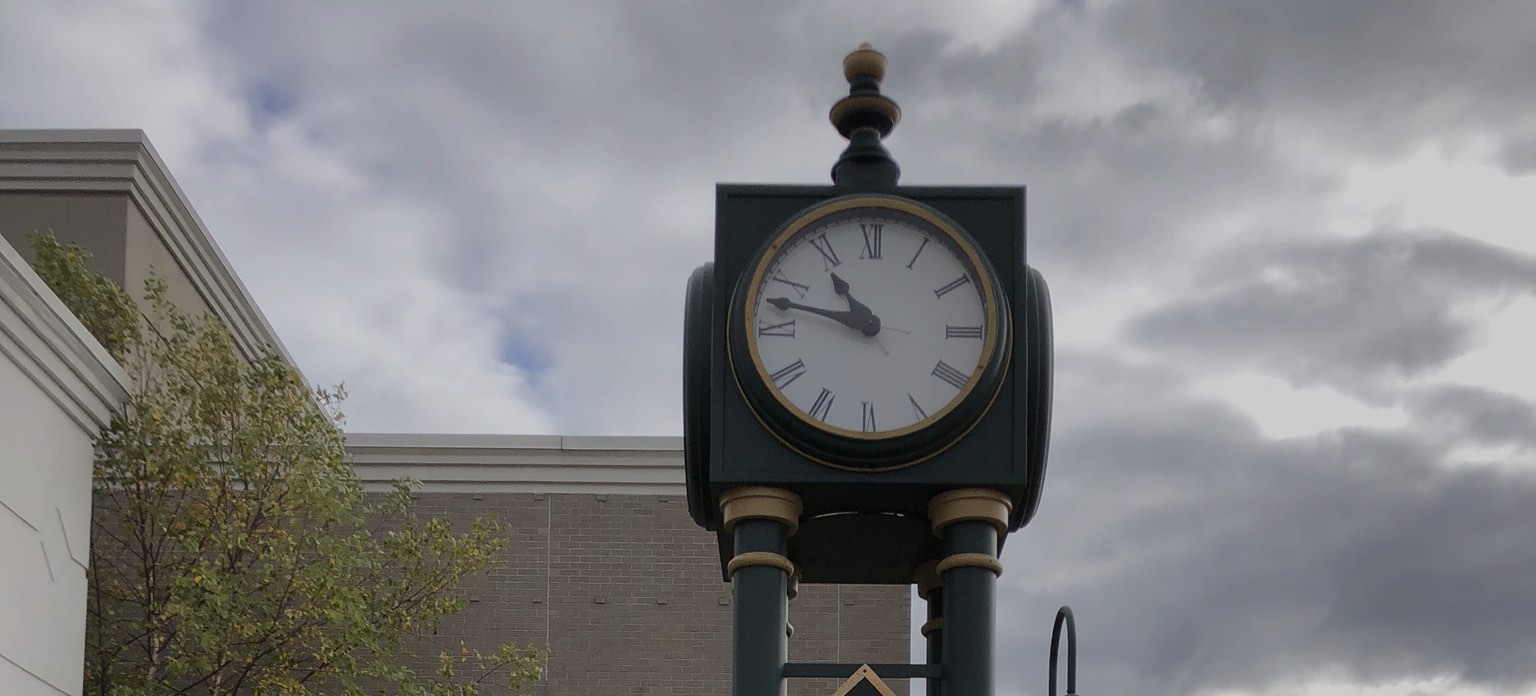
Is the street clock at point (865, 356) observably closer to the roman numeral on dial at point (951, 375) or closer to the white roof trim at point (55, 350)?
the roman numeral on dial at point (951, 375)

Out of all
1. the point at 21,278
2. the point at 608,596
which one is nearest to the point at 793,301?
the point at 21,278

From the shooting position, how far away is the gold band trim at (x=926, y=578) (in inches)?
253

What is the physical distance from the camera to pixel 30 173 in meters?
19.9

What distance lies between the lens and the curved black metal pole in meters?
5.84

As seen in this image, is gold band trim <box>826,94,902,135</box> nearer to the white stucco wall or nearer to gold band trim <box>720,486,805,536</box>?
gold band trim <box>720,486,805,536</box>

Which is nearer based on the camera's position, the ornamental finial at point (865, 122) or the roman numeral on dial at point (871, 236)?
the roman numeral on dial at point (871, 236)

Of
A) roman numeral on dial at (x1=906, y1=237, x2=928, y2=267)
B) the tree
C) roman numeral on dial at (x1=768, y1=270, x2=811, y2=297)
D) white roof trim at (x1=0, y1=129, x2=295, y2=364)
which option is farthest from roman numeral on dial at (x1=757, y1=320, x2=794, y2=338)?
white roof trim at (x1=0, y1=129, x2=295, y2=364)

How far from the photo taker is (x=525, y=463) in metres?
20.7

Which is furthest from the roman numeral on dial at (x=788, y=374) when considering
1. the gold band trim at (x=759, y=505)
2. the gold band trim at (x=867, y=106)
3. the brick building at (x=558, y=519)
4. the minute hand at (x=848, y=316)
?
the brick building at (x=558, y=519)

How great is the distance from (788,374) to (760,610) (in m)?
0.68

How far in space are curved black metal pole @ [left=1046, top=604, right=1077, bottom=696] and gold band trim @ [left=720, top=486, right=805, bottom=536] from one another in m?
0.89

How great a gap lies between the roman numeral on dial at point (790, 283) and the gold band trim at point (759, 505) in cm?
59

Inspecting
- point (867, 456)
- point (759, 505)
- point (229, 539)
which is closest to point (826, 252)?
point (867, 456)

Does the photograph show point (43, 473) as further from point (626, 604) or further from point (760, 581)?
point (760, 581)
